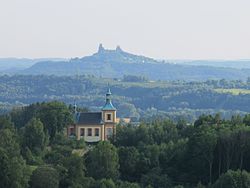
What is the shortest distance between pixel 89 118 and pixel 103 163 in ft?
52.0

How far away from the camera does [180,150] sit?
63.2 metres

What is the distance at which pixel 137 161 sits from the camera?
62.9 meters

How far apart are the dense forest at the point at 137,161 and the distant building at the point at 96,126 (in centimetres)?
628

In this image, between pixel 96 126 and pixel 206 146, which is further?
pixel 96 126

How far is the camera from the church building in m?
75.8

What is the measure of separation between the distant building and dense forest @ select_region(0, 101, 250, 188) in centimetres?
628

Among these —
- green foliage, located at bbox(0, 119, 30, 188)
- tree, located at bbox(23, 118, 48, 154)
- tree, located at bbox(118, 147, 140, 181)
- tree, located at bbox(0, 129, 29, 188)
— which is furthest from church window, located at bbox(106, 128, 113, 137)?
tree, located at bbox(0, 129, 29, 188)

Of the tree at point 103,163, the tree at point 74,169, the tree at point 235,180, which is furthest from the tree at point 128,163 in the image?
the tree at point 235,180

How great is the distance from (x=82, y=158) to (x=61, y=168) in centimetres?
262

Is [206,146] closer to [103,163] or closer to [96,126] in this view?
[103,163]

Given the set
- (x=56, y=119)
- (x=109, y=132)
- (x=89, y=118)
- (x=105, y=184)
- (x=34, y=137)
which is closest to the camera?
(x=105, y=184)

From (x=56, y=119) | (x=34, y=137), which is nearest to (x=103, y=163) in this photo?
(x=34, y=137)

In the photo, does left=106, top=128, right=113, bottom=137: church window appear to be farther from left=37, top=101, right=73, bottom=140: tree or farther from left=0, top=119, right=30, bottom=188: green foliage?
left=0, top=119, right=30, bottom=188: green foliage

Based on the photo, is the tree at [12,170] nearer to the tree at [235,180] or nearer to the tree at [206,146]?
the tree at [206,146]
